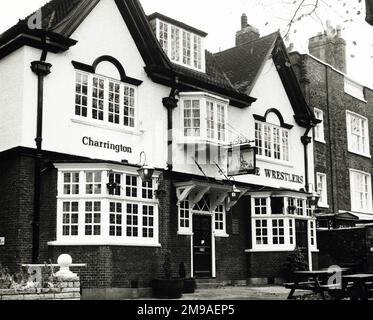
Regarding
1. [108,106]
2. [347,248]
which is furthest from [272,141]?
[108,106]

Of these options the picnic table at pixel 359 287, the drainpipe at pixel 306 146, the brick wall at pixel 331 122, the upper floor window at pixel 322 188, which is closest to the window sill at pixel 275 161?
the drainpipe at pixel 306 146

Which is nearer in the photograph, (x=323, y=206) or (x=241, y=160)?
(x=241, y=160)

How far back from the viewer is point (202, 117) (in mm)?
A: 20844

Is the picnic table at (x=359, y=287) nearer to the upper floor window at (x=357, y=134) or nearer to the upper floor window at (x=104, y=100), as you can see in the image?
the upper floor window at (x=104, y=100)

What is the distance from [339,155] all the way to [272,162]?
22.7 ft

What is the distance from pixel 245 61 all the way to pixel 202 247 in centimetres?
909

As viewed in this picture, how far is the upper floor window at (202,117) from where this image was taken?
20.8 metres

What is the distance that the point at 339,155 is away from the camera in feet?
98.5

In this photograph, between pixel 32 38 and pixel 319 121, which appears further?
pixel 319 121

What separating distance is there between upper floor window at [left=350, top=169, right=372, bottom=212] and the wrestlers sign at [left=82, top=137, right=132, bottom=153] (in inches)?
638

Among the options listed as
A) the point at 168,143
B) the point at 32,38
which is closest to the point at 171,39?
the point at 168,143

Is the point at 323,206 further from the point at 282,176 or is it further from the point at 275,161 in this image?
the point at 275,161

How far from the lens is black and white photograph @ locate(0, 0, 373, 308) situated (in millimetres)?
16578
